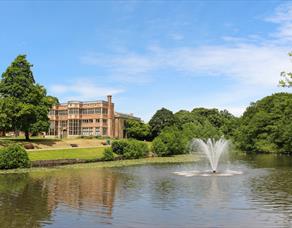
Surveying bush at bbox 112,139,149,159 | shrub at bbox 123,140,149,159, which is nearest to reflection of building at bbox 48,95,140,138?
shrub at bbox 123,140,149,159

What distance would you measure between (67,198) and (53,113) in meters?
90.0

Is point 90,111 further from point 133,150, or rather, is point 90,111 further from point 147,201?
point 147,201

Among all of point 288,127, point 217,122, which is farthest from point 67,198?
point 217,122

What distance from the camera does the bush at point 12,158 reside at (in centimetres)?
4416

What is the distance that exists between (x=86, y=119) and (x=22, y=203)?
A: 8539 centimetres

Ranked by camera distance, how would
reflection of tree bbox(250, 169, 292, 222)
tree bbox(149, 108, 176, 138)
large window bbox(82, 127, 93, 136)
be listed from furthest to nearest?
tree bbox(149, 108, 176, 138), large window bbox(82, 127, 93, 136), reflection of tree bbox(250, 169, 292, 222)

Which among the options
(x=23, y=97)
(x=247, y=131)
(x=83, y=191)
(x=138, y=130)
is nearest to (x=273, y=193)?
(x=83, y=191)

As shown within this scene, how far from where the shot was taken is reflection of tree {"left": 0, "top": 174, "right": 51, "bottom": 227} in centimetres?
1816

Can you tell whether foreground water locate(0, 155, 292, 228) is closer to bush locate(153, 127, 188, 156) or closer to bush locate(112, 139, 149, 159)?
bush locate(112, 139, 149, 159)

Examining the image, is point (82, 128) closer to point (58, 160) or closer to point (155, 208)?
point (58, 160)

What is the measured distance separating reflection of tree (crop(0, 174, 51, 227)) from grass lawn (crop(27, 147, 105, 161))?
17.7 m

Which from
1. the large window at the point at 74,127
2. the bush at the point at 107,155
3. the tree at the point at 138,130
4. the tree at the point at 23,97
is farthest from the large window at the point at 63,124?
the bush at the point at 107,155

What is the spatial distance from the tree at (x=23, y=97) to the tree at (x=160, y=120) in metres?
42.3

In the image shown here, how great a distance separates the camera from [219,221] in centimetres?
1748
